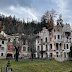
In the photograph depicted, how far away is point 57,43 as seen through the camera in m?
46.6

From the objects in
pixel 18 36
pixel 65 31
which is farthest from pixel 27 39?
pixel 65 31

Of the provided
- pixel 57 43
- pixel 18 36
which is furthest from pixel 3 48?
pixel 57 43

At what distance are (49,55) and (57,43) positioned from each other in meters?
5.68

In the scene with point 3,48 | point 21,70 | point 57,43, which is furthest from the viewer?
point 3,48

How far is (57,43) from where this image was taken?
46594 millimetres

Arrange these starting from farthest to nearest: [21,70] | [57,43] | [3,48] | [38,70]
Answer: [3,48] → [57,43] → [38,70] → [21,70]

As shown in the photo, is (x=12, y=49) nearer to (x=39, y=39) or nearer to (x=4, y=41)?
(x=4, y=41)

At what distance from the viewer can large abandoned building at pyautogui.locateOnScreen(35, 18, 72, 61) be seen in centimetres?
4584

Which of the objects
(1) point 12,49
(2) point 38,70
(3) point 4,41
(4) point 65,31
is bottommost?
(2) point 38,70

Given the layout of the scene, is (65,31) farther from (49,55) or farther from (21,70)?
(21,70)

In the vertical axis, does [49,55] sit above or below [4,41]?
below

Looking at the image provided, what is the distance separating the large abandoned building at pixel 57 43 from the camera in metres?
45.8

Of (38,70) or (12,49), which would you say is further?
(12,49)

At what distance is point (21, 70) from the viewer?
2797cm
